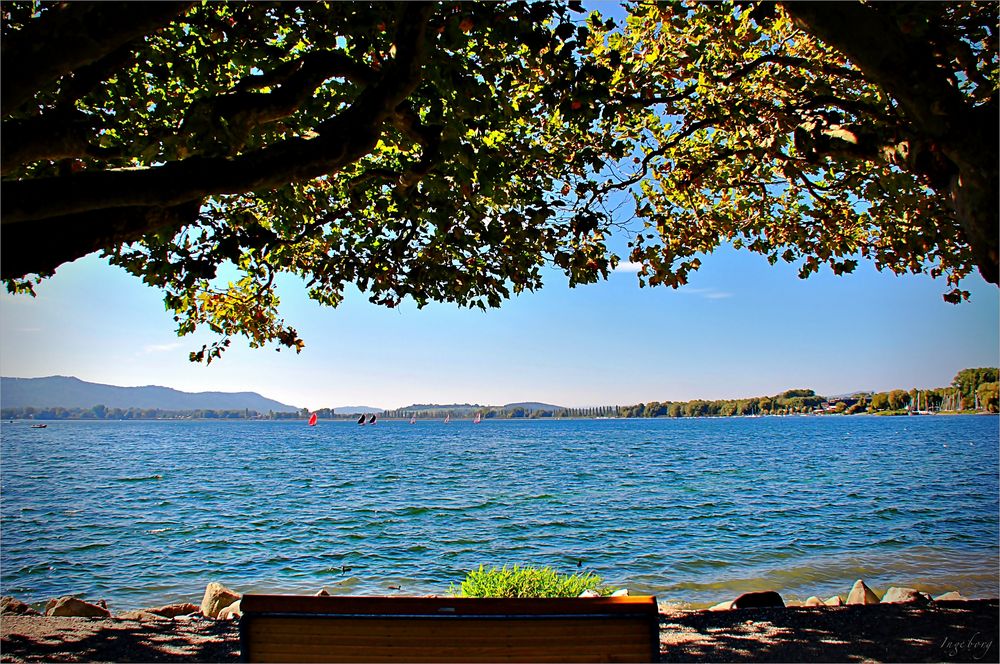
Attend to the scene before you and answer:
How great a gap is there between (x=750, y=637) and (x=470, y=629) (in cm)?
564

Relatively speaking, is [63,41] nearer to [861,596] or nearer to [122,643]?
[122,643]

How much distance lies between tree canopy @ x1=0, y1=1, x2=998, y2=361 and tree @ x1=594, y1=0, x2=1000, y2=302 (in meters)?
0.03

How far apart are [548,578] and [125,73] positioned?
27.1ft

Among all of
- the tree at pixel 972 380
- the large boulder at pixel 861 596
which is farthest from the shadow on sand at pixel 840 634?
the tree at pixel 972 380

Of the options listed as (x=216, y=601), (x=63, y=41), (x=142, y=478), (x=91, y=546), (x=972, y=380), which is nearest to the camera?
(x=63, y=41)

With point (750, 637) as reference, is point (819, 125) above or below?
above

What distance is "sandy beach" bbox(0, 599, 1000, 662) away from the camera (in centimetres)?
667

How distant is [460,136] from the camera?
6.97 metres

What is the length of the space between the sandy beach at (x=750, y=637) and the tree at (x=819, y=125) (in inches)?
169

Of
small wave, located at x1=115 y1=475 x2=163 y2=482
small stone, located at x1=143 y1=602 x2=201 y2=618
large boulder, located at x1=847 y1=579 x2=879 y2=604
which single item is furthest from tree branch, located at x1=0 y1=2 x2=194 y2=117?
small wave, located at x1=115 y1=475 x2=163 y2=482

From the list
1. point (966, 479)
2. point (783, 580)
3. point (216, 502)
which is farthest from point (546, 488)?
point (966, 479)

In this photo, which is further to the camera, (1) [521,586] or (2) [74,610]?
(2) [74,610]

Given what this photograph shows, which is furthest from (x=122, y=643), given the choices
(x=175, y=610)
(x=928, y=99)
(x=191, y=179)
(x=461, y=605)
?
(x=928, y=99)

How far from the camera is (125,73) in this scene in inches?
294
